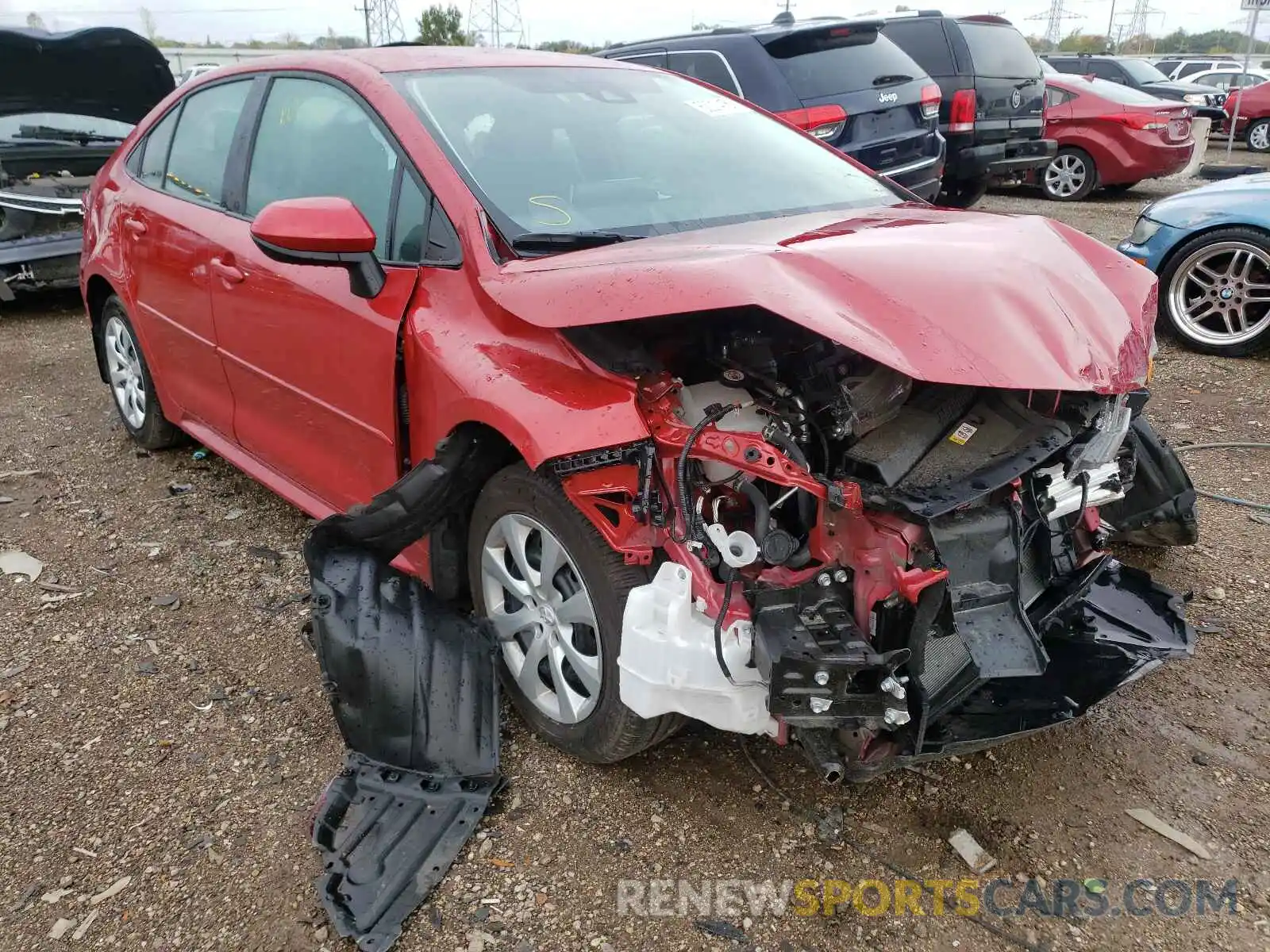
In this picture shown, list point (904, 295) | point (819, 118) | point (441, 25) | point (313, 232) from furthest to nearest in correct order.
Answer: point (441, 25)
point (819, 118)
point (313, 232)
point (904, 295)

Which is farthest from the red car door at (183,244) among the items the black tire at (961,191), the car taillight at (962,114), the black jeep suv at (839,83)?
the black tire at (961,191)

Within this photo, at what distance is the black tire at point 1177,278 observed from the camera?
5.29 m

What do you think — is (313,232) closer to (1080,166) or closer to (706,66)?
(706,66)

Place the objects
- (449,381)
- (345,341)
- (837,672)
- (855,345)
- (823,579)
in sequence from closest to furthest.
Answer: (855,345) < (837,672) < (823,579) < (449,381) < (345,341)

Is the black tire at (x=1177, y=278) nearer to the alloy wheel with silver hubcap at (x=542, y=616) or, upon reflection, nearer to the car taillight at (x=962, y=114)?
the car taillight at (x=962, y=114)

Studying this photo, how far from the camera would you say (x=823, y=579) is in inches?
76.1

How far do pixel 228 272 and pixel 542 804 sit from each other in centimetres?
206

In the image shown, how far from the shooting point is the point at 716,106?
3254 mm

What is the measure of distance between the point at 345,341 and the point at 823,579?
154 centimetres

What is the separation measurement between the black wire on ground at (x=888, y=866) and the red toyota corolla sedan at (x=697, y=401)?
1.08ft

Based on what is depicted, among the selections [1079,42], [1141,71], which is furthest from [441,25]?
[1079,42]

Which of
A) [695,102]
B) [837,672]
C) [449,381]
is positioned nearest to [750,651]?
[837,672]

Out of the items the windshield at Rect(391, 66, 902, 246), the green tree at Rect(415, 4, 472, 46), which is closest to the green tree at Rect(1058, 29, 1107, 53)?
the green tree at Rect(415, 4, 472, 46)

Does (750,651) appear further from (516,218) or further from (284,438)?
(284,438)
